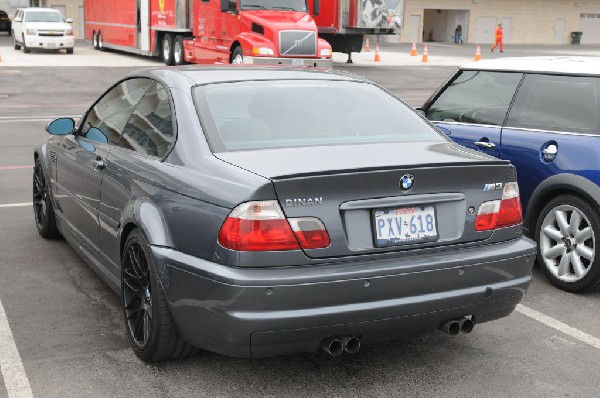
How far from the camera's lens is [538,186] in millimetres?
5914

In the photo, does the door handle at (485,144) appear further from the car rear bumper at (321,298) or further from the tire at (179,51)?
the tire at (179,51)

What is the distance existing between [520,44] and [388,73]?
42.7m

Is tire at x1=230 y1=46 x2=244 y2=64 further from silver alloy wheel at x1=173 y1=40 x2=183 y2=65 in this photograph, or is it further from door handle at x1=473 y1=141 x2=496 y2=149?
door handle at x1=473 y1=141 x2=496 y2=149

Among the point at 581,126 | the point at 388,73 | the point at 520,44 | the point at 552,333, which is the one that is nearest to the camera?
the point at 552,333

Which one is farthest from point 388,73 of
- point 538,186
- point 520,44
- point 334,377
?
point 520,44

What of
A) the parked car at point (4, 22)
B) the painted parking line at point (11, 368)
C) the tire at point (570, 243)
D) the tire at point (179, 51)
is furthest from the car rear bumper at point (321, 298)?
the parked car at point (4, 22)

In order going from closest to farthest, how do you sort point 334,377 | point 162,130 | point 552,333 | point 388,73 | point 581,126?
1. point 334,377
2. point 162,130
3. point 552,333
4. point 581,126
5. point 388,73

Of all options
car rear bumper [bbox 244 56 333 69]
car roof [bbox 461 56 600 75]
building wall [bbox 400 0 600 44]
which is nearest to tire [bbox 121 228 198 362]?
car roof [bbox 461 56 600 75]

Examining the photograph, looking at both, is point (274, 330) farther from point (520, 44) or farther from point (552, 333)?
point (520, 44)

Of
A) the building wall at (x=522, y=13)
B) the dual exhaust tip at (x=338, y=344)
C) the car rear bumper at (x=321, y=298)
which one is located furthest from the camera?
the building wall at (x=522, y=13)

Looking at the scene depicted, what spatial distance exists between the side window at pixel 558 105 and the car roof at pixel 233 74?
5.10 ft

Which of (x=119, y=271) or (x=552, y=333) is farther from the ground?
(x=119, y=271)

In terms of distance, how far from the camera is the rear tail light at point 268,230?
12.0 ft

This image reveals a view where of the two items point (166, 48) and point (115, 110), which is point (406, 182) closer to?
point (115, 110)
